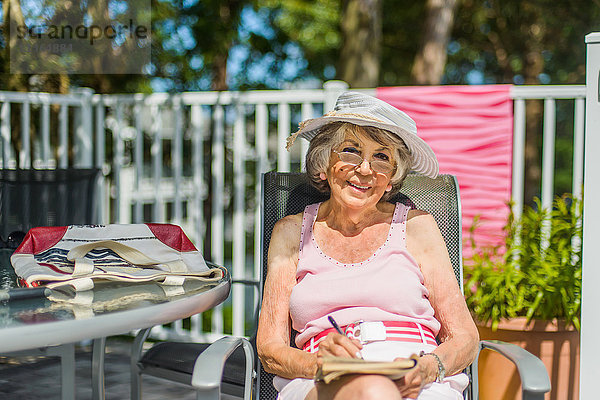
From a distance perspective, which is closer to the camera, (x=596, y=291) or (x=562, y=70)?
(x=596, y=291)

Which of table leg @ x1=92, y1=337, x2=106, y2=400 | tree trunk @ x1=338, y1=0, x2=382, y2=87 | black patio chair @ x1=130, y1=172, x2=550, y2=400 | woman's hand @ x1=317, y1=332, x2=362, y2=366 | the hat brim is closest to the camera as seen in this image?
woman's hand @ x1=317, y1=332, x2=362, y2=366

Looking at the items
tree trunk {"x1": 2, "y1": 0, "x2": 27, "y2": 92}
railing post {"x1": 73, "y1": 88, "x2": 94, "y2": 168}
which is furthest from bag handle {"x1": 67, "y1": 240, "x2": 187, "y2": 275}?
tree trunk {"x1": 2, "y1": 0, "x2": 27, "y2": 92}

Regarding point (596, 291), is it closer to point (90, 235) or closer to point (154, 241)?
point (154, 241)

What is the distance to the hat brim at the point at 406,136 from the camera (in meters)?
2.14

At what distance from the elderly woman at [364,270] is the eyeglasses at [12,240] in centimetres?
118

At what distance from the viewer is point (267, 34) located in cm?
1152

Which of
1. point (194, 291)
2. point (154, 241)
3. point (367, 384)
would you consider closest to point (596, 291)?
point (367, 384)

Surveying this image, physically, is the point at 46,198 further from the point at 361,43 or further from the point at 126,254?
the point at 361,43

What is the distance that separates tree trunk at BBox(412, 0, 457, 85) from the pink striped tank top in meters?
6.37

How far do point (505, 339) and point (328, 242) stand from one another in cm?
114

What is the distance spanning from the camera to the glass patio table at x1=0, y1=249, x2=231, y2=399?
1345 millimetres

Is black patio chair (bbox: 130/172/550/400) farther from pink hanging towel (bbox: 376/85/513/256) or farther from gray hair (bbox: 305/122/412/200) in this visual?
pink hanging towel (bbox: 376/85/513/256)

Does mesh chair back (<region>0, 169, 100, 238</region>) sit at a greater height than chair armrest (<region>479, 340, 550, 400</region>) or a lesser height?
greater

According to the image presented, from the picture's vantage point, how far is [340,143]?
225 cm
